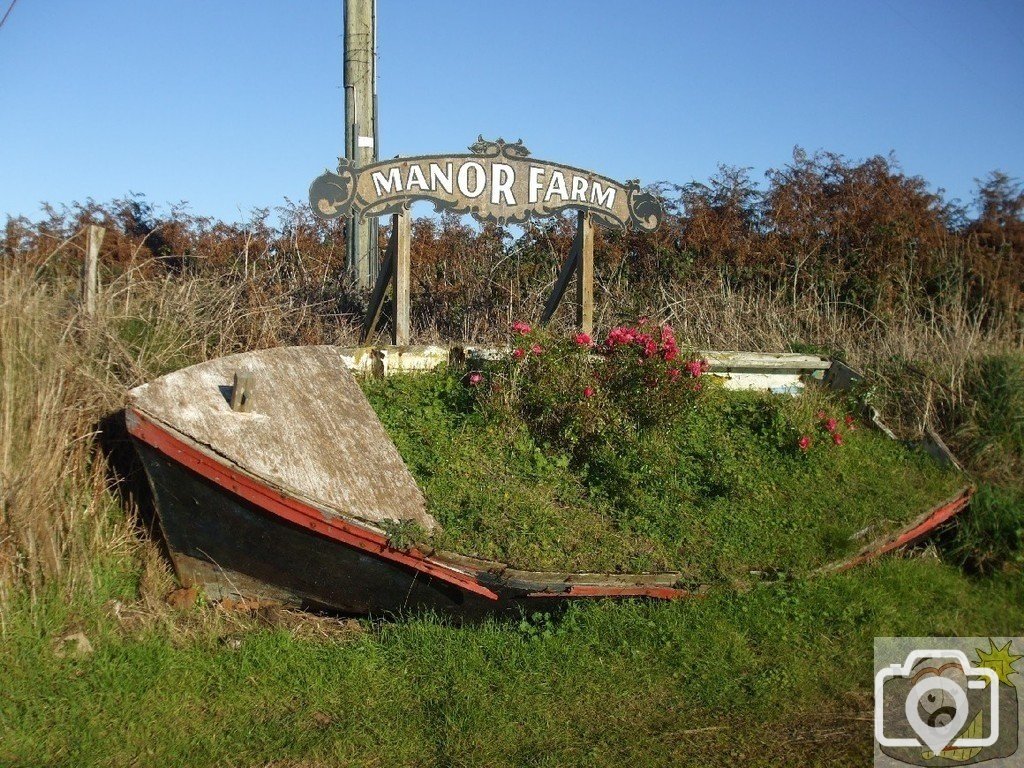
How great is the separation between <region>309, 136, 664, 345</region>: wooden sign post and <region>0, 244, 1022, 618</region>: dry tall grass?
87 centimetres

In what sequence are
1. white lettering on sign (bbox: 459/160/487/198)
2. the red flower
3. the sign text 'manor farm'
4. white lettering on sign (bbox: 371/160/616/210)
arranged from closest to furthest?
the red flower
the sign text 'manor farm'
white lettering on sign (bbox: 371/160/616/210)
white lettering on sign (bbox: 459/160/487/198)

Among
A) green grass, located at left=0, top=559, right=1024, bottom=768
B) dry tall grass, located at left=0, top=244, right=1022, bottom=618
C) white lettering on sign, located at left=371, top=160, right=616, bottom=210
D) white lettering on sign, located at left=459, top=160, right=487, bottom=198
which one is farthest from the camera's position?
white lettering on sign, located at left=459, top=160, right=487, bottom=198

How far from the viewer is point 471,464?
639 centimetres

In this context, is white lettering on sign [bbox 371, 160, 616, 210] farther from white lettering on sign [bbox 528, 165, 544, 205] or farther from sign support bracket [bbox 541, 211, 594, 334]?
sign support bracket [bbox 541, 211, 594, 334]

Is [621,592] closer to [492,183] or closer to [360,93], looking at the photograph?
[492,183]

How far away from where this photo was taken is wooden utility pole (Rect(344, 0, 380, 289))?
992cm

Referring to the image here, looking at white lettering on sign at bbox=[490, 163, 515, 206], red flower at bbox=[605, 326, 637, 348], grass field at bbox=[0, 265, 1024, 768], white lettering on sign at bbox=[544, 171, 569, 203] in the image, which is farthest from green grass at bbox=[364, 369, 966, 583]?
white lettering on sign at bbox=[544, 171, 569, 203]

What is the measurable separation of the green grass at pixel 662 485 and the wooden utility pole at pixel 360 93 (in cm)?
311

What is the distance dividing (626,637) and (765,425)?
2.85 m

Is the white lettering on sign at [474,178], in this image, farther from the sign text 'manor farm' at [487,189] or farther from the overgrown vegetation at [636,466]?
the overgrown vegetation at [636,466]

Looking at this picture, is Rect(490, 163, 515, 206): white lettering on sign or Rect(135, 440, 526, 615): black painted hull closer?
Rect(135, 440, 526, 615): black painted hull

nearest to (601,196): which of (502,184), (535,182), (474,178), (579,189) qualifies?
(579,189)

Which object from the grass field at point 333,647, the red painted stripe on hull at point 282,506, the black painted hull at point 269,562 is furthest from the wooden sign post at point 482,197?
the red painted stripe on hull at point 282,506

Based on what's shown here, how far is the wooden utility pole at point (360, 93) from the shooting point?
9922 millimetres
